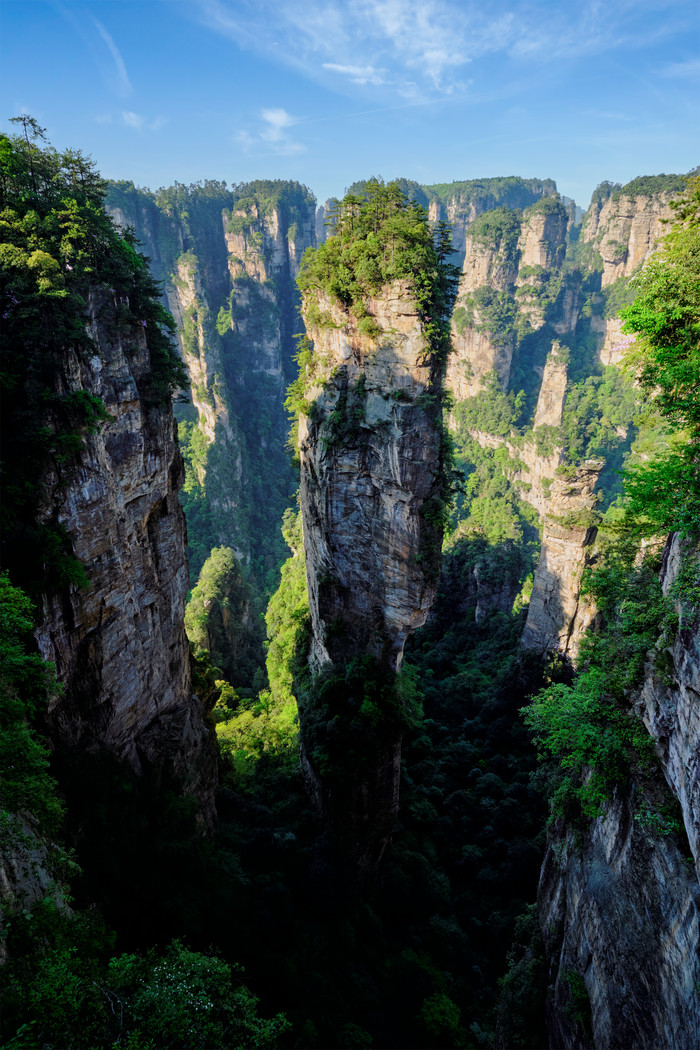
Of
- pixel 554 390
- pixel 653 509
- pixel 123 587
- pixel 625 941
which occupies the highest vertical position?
pixel 554 390

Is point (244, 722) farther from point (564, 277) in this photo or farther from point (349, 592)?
point (564, 277)

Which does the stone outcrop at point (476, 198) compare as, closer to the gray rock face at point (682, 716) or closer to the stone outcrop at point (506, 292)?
the stone outcrop at point (506, 292)

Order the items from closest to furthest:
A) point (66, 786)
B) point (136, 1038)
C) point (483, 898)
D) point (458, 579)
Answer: point (136, 1038)
point (66, 786)
point (483, 898)
point (458, 579)

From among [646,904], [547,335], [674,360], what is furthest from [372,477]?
[547,335]

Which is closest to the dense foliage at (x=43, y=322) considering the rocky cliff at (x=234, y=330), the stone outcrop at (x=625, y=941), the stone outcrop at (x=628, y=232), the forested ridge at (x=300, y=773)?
the forested ridge at (x=300, y=773)

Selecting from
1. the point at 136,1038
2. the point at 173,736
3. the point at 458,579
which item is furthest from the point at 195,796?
the point at 458,579

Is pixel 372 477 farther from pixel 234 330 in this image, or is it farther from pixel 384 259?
pixel 234 330

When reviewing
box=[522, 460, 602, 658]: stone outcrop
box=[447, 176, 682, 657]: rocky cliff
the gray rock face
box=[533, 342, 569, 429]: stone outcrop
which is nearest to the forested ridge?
the gray rock face
